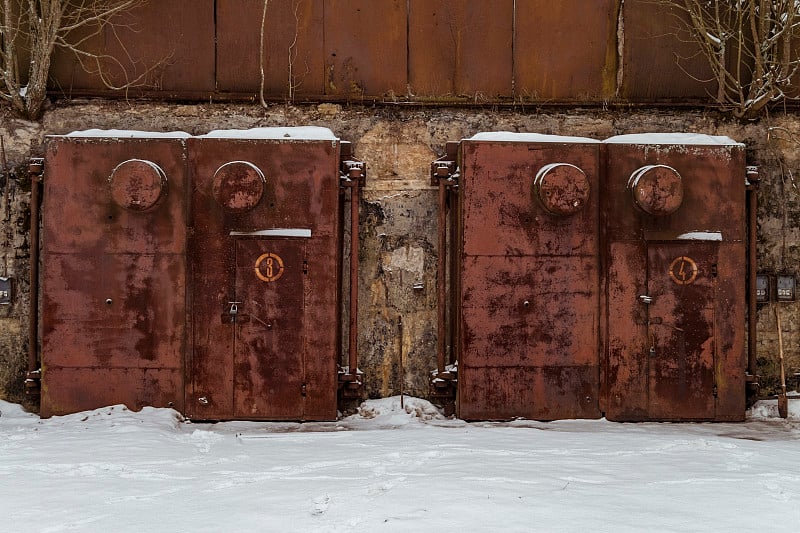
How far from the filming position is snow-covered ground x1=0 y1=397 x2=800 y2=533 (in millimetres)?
2889

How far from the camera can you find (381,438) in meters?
4.60

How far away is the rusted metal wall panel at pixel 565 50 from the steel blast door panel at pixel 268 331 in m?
3.29

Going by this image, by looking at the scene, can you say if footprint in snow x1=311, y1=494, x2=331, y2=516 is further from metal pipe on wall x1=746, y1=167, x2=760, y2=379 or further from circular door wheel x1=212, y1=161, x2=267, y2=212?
metal pipe on wall x1=746, y1=167, x2=760, y2=379

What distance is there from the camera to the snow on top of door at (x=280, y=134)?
16.5 feet

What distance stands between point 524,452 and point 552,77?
161 inches

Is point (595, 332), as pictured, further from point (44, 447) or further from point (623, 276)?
point (44, 447)

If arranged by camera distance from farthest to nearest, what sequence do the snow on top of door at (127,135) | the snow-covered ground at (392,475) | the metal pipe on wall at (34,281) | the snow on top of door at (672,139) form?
the snow on top of door at (672,139), the metal pipe on wall at (34,281), the snow on top of door at (127,135), the snow-covered ground at (392,475)

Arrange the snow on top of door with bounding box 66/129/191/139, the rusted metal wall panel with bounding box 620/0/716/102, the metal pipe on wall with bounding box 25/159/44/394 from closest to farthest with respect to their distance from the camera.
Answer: the snow on top of door with bounding box 66/129/191/139
the metal pipe on wall with bounding box 25/159/44/394
the rusted metal wall panel with bounding box 620/0/716/102

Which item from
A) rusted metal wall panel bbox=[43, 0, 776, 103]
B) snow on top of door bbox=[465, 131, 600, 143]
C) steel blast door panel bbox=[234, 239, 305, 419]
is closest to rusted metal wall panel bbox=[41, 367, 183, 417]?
steel blast door panel bbox=[234, 239, 305, 419]

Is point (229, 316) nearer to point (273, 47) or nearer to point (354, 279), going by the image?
point (354, 279)

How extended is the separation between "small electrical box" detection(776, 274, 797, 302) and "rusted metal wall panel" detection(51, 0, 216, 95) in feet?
22.1

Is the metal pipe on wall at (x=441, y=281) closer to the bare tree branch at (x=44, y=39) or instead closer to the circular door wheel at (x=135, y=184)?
the circular door wheel at (x=135, y=184)

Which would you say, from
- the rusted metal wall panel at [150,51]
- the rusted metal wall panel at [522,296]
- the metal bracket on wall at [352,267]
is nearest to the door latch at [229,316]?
the metal bracket on wall at [352,267]

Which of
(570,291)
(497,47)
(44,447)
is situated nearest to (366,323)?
(570,291)
